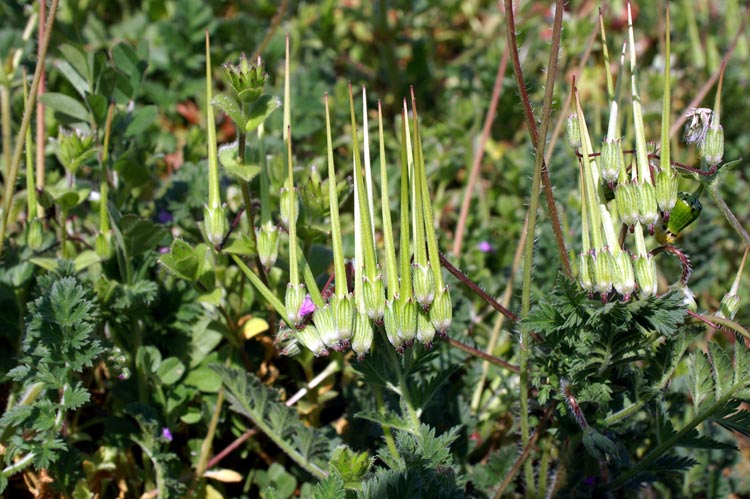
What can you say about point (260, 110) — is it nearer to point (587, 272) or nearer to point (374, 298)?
point (374, 298)

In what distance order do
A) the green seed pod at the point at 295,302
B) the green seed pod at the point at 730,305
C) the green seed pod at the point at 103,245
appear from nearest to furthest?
the green seed pod at the point at 295,302 → the green seed pod at the point at 730,305 → the green seed pod at the point at 103,245

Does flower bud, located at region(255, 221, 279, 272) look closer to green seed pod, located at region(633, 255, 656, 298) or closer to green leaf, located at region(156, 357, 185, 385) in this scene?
green leaf, located at region(156, 357, 185, 385)

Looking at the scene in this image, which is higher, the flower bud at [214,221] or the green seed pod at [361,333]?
the flower bud at [214,221]


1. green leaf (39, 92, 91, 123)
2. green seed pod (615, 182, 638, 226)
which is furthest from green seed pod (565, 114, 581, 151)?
green leaf (39, 92, 91, 123)

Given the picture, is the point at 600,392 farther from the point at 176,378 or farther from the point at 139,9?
the point at 139,9

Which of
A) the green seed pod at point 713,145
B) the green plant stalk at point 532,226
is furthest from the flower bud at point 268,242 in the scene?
the green seed pod at point 713,145

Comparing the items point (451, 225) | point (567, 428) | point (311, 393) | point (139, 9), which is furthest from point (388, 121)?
point (567, 428)

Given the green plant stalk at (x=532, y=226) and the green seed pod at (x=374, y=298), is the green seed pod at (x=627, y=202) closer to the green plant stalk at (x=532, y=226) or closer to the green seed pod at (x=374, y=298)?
the green plant stalk at (x=532, y=226)
